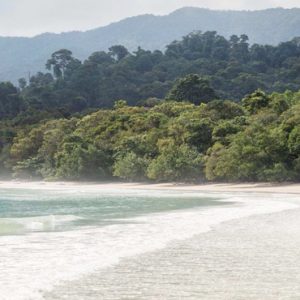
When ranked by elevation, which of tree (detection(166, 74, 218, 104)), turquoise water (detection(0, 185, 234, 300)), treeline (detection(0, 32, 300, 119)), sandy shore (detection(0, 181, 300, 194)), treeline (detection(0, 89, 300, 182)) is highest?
treeline (detection(0, 32, 300, 119))

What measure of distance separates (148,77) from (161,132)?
2795 inches

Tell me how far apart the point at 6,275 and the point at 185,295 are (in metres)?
3.03

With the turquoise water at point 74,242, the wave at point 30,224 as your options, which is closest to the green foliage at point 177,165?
the turquoise water at point 74,242

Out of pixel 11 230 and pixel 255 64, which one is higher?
pixel 255 64

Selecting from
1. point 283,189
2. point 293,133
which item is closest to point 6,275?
point 283,189

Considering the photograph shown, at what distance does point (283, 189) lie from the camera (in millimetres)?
33656

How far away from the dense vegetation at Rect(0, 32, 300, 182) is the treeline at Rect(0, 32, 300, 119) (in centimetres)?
33

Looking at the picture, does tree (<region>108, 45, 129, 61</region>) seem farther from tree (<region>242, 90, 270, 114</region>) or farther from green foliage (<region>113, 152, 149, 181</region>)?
green foliage (<region>113, 152, 149, 181</region>)

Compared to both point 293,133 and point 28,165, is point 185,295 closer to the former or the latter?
point 293,133

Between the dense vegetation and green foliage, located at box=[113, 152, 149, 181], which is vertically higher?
the dense vegetation

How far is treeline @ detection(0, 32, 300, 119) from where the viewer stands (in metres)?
98.6

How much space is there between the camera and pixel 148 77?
119062 mm

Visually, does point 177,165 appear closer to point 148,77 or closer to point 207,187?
point 207,187

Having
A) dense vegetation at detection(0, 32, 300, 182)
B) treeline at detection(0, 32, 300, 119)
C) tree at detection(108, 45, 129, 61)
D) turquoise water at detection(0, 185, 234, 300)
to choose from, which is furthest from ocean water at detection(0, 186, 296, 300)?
tree at detection(108, 45, 129, 61)
